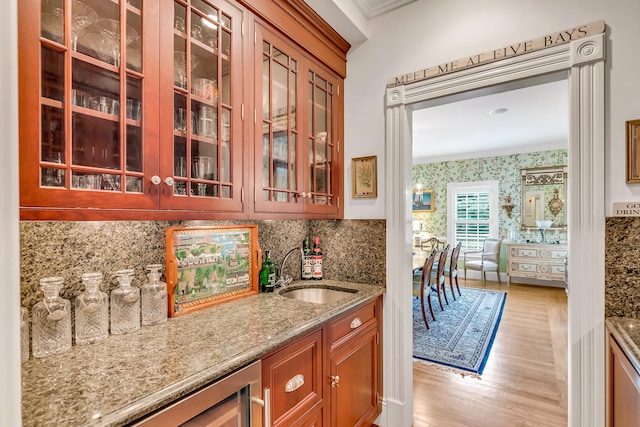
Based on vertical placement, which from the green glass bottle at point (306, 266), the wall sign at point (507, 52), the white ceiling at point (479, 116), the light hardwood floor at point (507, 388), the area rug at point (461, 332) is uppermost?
the white ceiling at point (479, 116)

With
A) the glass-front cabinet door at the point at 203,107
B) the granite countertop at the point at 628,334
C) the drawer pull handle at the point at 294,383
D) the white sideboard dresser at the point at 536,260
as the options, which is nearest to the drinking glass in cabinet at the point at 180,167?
the glass-front cabinet door at the point at 203,107

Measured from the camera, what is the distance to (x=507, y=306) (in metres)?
4.61

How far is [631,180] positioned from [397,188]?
108 centimetres

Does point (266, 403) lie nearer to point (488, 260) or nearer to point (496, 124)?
point (496, 124)

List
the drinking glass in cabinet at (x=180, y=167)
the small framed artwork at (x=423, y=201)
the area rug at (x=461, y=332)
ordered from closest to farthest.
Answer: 1. the drinking glass in cabinet at (x=180, y=167)
2. the area rug at (x=461, y=332)
3. the small framed artwork at (x=423, y=201)

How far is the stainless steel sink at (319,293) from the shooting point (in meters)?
2.02

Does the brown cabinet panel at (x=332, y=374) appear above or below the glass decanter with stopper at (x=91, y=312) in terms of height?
below

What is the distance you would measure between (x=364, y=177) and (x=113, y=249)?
1491 mm

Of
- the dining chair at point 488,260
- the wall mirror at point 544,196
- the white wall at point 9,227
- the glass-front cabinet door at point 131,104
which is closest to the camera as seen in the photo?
the white wall at point 9,227

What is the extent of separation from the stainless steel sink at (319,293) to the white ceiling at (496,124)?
5.77 feet

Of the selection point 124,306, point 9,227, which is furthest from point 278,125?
point 9,227

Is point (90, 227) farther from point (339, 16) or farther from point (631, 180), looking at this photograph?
point (631, 180)

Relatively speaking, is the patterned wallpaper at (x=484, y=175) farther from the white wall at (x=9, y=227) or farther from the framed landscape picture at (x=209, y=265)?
the white wall at (x=9, y=227)

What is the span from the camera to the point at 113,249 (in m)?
1.27
